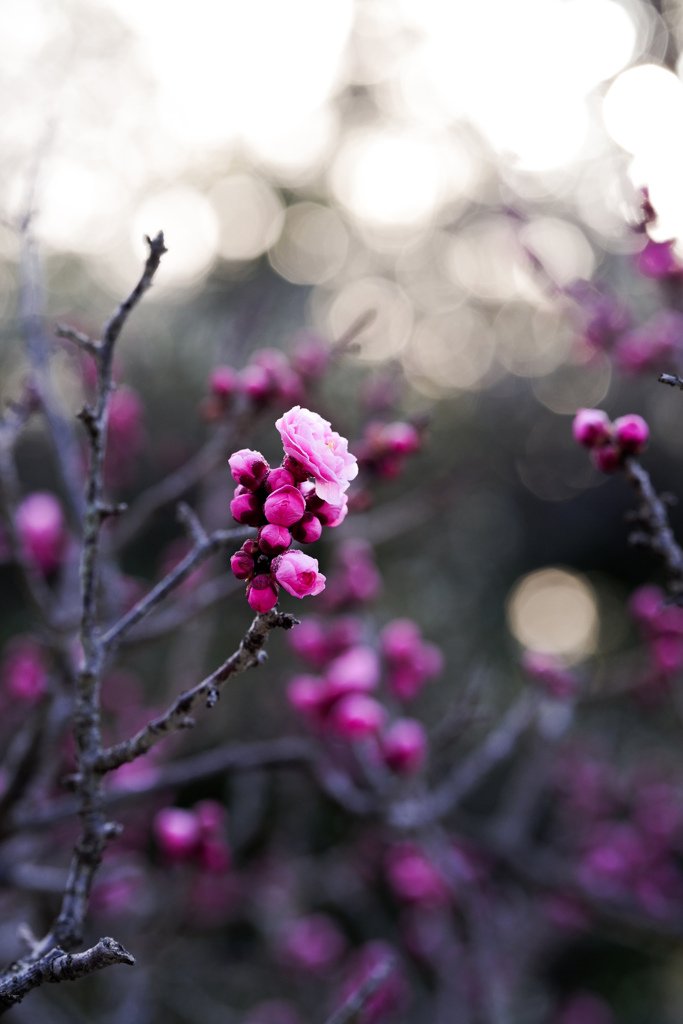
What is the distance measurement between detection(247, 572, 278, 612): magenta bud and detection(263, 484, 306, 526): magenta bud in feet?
0.22

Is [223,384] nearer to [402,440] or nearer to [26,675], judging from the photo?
[402,440]

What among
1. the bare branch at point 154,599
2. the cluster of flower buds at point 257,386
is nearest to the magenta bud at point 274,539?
the bare branch at point 154,599

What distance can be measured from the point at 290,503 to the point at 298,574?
8 centimetres

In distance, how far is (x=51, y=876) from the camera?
1.90 metres

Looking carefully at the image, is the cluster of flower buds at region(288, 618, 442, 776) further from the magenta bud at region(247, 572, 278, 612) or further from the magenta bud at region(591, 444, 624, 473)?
the magenta bud at region(247, 572, 278, 612)

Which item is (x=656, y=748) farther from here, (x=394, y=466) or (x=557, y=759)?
(x=394, y=466)

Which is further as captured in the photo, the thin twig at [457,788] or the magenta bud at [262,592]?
the thin twig at [457,788]

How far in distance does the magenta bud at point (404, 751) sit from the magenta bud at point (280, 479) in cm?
137

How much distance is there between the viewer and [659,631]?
2.20 metres

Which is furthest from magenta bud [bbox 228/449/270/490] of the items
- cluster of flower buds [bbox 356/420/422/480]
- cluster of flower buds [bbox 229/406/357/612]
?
cluster of flower buds [bbox 356/420/422/480]

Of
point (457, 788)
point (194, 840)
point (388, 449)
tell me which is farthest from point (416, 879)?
point (388, 449)

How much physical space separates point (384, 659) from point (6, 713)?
5.66 feet

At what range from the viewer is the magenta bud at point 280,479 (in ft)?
2.72

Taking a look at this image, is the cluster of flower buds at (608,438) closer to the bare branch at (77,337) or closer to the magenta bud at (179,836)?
the bare branch at (77,337)
